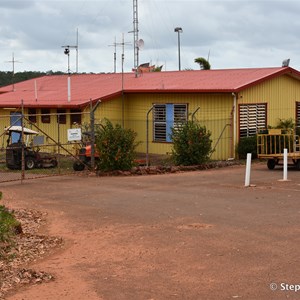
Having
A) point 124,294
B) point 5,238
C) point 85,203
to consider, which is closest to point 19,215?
point 85,203

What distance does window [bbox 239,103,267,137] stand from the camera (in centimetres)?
2758

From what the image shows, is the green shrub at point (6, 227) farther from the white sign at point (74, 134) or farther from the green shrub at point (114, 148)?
the white sign at point (74, 134)

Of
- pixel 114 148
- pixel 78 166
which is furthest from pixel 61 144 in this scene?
pixel 114 148

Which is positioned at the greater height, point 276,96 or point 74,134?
point 276,96

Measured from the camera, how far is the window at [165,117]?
94.3 ft

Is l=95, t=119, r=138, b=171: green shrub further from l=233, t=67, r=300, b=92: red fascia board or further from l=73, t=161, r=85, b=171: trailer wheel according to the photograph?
l=233, t=67, r=300, b=92: red fascia board

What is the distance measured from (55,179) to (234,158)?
28.7ft

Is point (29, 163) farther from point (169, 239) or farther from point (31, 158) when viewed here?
point (169, 239)

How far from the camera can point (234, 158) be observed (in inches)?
1065

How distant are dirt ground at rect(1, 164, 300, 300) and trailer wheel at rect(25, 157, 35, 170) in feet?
16.1

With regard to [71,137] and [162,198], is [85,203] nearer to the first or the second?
[162,198]

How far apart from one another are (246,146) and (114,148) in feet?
21.9

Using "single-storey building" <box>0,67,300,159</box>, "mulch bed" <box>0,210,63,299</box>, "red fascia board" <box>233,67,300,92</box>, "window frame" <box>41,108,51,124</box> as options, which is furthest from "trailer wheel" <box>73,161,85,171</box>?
"mulch bed" <box>0,210,63,299</box>

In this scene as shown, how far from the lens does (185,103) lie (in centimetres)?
2852
